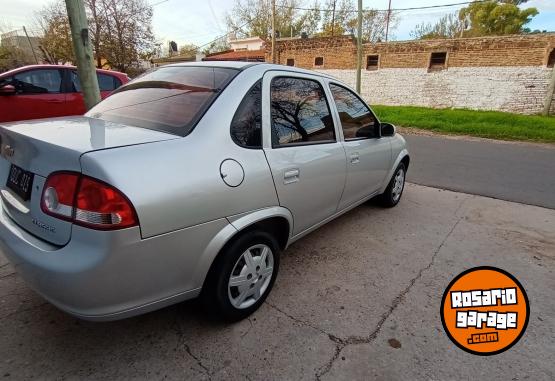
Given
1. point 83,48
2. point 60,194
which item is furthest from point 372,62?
point 60,194

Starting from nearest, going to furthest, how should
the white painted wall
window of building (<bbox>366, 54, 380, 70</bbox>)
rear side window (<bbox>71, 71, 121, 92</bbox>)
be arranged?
rear side window (<bbox>71, 71, 121, 92</bbox>), the white painted wall, window of building (<bbox>366, 54, 380, 70</bbox>)

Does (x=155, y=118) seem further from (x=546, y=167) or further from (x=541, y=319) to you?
(x=546, y=167)

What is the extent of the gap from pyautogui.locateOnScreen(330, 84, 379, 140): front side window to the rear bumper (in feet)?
5.84

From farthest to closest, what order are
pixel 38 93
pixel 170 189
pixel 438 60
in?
pixel 438 60 < pixel 38 93 < pixel 170 189

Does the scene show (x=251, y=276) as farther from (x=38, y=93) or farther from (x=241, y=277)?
(x=38, y=93)

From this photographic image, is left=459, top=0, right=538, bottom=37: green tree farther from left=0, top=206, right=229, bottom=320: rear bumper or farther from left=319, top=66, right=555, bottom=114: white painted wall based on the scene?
left=0, top=206, right=229, bottom=320: rear bumper

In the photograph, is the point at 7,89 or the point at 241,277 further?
the point at 7,89

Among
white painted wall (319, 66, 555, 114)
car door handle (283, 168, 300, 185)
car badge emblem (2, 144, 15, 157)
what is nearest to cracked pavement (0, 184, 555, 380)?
car door handle (283, 168, 300, 185)

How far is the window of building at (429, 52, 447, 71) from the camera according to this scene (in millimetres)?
16312

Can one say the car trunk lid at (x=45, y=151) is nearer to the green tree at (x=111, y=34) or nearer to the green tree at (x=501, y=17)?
the green tree at (x=111, y=34)

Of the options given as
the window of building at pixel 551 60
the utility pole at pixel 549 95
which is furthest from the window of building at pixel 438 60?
the utility pole at pixel 549 95

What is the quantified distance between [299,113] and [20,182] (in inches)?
73.0

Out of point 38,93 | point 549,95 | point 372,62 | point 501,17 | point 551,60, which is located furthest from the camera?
point 501,17

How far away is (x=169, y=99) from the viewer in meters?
2.18
